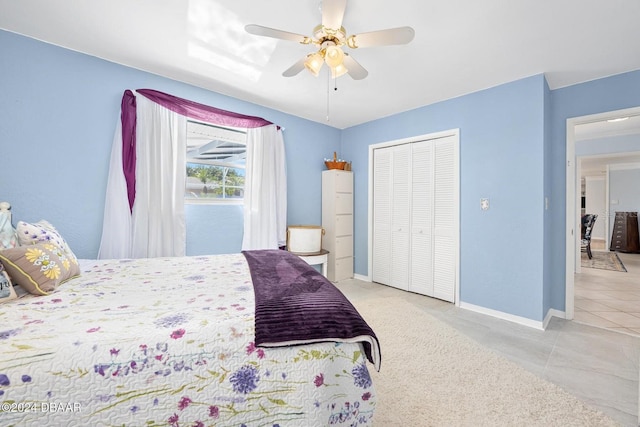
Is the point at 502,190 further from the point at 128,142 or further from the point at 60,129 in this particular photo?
the point at 60,129

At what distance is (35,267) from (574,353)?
382 cm

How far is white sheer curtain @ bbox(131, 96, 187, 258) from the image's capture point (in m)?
2.62

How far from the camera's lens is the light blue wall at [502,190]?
2707mm

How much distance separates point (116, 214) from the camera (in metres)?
2.50

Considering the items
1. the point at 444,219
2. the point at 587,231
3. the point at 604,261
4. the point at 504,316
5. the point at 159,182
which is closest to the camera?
the point at 159,182

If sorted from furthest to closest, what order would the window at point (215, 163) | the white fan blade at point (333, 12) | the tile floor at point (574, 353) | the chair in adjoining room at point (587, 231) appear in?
1. the chair in adjoining room at point (587, 231)
2. the window at point (215, 163)
3. the tile floor at point (574, 353)
4. the white fan blade at point (333, 12)

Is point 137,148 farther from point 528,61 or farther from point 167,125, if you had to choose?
point 528,61

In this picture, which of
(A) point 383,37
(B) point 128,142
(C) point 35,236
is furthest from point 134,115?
(A) point 383,37

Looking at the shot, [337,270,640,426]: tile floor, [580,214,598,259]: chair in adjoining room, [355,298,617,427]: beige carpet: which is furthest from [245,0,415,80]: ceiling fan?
[580,214,598,259]: chair in adjoining room

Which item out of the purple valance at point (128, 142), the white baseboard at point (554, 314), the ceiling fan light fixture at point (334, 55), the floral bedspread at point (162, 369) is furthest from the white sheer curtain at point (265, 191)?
the white baseboard at point (554, 314)

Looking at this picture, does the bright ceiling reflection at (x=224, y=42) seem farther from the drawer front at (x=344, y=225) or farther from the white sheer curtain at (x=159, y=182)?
the drawer front at (x=344, y=225)

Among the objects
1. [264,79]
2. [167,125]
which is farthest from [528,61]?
[167,125]

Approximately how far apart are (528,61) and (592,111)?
3.36 feet

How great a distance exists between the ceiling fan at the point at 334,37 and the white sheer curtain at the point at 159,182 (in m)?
1.67
